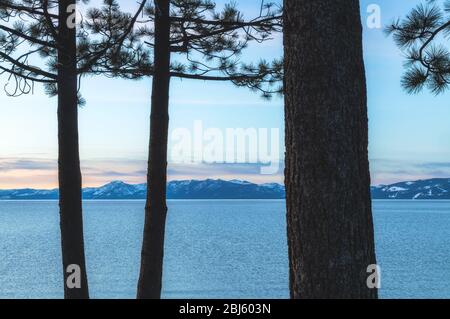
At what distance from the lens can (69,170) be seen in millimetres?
6434

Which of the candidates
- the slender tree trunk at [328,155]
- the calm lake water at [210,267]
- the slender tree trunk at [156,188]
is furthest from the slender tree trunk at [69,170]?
the calm lake water at [210,267]

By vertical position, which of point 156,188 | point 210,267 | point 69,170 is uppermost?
point 69,170

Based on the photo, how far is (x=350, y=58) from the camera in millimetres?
3309

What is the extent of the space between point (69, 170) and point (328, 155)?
3836mm

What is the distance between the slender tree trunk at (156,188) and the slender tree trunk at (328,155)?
3.19m

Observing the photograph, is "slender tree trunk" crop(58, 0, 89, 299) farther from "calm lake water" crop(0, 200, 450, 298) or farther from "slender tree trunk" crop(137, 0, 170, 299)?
"calm lake water" crop(0, 200, 450, 298)

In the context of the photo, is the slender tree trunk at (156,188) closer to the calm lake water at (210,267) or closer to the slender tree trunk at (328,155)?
the slender tree trunk at (328,155)

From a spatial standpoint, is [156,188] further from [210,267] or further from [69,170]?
[210,267]

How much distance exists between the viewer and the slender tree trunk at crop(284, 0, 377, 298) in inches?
127

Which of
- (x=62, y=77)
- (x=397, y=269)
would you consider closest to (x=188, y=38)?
(x=62, y=77)

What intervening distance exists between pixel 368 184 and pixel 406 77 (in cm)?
281

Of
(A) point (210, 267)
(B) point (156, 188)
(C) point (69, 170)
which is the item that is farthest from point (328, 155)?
(A) point (210, 267)

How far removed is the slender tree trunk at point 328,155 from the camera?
127 inches
